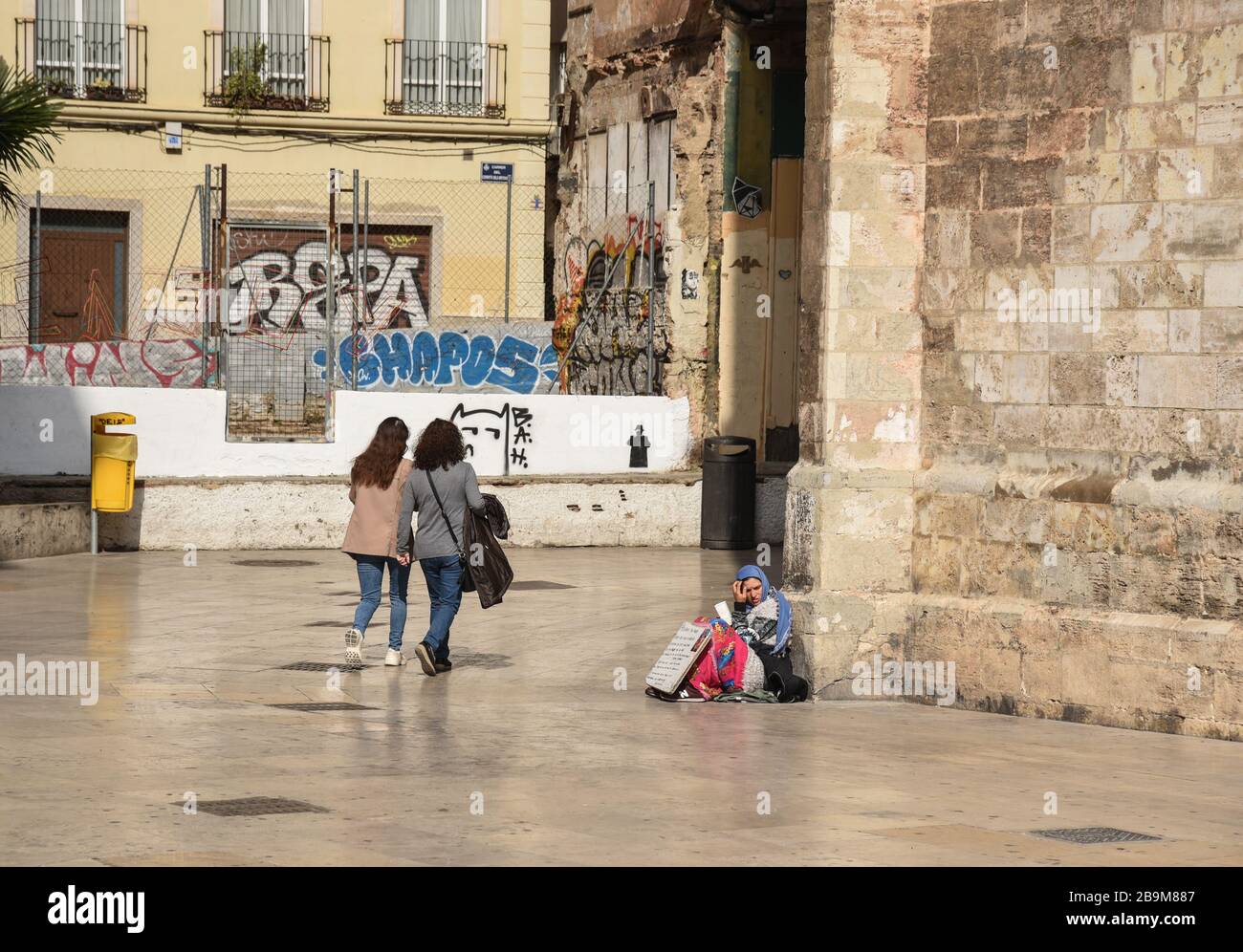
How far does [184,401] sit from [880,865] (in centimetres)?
1461

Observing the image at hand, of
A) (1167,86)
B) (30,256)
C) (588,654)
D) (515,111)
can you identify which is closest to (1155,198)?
(1167,86)

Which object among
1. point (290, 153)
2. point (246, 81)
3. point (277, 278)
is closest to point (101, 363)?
point (277, 278)

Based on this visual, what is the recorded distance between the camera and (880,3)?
12180 mm

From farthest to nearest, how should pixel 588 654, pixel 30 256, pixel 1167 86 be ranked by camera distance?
pixel 30 256
pixel 588 654
pixel 1167 86

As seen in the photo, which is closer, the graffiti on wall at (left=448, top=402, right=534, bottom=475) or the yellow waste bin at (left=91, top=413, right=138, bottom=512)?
the yellow waste bin at (left=91, top=413, right=138, bottom=512)

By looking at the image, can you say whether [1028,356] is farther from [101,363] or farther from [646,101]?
[646,101]

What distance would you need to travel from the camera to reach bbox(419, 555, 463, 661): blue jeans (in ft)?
41.3

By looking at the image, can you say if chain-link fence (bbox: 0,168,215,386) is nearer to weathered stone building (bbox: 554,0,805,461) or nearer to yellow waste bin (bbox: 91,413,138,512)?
weathered stone building (bbox: 554,0,805,461)

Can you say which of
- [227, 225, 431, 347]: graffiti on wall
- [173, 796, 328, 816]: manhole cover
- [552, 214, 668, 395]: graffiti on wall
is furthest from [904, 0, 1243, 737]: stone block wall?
[227, 225, 431, 347]: graffiti on wall

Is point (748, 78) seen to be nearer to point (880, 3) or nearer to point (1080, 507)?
point (880, 3)

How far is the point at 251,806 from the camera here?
7969mm

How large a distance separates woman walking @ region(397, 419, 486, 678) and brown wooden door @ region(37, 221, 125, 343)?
639 inches

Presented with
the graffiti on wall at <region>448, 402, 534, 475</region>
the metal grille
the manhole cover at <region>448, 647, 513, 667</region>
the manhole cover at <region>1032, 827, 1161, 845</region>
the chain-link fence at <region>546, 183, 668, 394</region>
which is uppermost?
the chain-link fence at <region>546, 183, 668, 394</region>

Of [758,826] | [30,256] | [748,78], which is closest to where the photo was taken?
[758,826]
